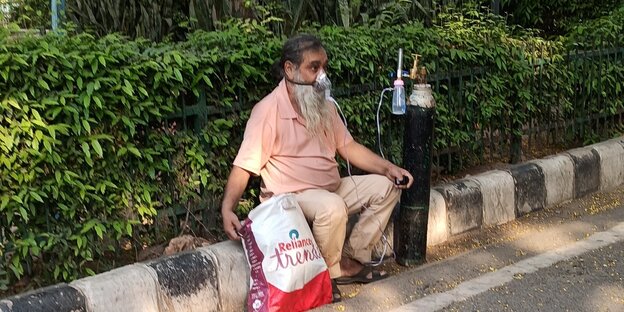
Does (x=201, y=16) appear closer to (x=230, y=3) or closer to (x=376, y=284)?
(x=230, y=3)

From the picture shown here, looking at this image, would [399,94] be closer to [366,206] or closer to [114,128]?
[366,206]

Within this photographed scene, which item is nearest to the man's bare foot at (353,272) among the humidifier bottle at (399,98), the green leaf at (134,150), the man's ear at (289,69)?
the humidifier bottle at (399,98)

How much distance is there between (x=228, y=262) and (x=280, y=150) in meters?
0.62

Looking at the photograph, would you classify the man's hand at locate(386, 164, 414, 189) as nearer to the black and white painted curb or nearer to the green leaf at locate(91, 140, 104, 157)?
the black and white painted curb

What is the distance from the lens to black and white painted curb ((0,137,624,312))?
12.0ft

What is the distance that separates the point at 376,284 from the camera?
4555 millimetres

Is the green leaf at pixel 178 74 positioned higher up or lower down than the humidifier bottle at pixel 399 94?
higher up

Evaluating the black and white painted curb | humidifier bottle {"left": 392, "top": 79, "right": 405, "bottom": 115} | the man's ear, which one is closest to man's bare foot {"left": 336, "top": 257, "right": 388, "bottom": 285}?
the black and white painted curb

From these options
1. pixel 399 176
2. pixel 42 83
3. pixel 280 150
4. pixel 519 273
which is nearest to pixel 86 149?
pixel 42 83

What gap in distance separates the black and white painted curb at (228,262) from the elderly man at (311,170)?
0.24 m

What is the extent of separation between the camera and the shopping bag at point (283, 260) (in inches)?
157

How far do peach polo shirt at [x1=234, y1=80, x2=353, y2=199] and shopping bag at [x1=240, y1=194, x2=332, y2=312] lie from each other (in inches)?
8.8

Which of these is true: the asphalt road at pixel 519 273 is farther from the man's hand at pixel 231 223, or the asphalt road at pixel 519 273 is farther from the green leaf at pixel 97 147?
the green leaf at pixel 97 147

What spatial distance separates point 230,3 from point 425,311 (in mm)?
2621
